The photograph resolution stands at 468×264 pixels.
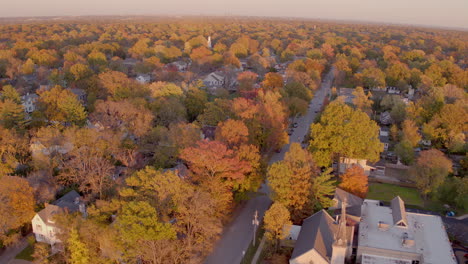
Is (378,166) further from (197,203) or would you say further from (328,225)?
(197,203)

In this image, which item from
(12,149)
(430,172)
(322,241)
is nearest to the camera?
(322,241)

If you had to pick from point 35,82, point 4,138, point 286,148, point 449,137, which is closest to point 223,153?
point 286,148

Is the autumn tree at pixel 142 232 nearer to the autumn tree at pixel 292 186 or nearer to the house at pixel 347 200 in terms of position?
the autumn tree at pixel 292 186

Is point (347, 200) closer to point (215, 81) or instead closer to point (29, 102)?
point (29, 102)

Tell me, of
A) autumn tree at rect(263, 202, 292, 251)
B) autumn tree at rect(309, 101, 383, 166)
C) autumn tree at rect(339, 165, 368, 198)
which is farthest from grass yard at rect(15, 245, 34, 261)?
autumn tree at rect(309, 101, 383, 166)

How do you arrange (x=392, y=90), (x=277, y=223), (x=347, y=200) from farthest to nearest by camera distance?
(x=392, y=90) → (x=347, y=200) → (x=277, y=223)

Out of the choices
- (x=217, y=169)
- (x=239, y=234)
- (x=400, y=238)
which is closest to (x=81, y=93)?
(x=217, y=169)

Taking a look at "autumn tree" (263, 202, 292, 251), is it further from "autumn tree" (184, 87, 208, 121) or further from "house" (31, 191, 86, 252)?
"autumn tree" (184, 87, 208, 121)
